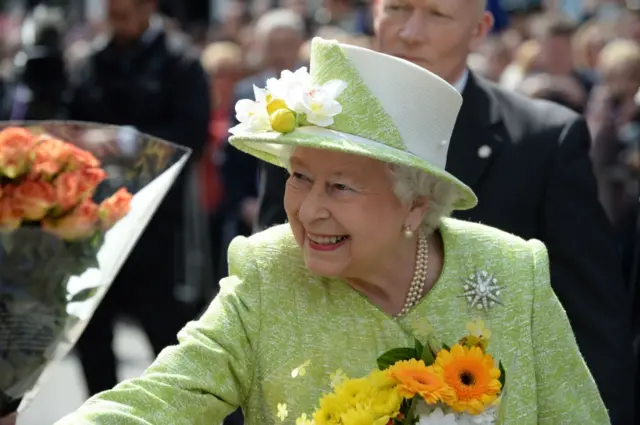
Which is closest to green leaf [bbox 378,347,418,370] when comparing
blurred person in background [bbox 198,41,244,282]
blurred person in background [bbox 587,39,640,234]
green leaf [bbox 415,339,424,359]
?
green leaf [bbox 415,339,424,359]

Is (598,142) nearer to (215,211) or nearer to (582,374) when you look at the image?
(215,211)

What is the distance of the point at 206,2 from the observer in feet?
76.6

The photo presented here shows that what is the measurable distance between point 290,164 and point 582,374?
81 centimetres

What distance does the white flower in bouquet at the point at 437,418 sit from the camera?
9.67 ft

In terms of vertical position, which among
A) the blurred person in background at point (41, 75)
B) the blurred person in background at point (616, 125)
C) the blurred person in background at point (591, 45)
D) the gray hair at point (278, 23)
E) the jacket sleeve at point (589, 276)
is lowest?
the blurred person in background at point (591, 45)

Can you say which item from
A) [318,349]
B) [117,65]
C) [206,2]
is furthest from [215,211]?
[206,2]

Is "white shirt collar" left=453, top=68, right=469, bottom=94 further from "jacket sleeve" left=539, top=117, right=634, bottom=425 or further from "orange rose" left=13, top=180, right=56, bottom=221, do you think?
"orange rose" left=13, top=180, right=56, bottom=221

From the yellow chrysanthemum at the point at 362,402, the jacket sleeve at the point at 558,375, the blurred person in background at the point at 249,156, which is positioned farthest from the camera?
the blurred person in background at the point at 249,156

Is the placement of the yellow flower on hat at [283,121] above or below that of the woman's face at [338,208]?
above

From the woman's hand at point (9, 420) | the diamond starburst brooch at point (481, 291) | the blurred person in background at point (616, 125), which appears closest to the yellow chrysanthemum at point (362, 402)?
the diamond starburst brooch at point (481, 291)

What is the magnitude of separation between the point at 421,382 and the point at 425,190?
0.54 metres

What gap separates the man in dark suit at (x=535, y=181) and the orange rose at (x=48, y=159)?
90 centimetres

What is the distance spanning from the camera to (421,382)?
296 cm

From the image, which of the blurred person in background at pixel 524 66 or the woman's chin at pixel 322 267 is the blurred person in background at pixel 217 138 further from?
the woman's chin at pixel 322 267
